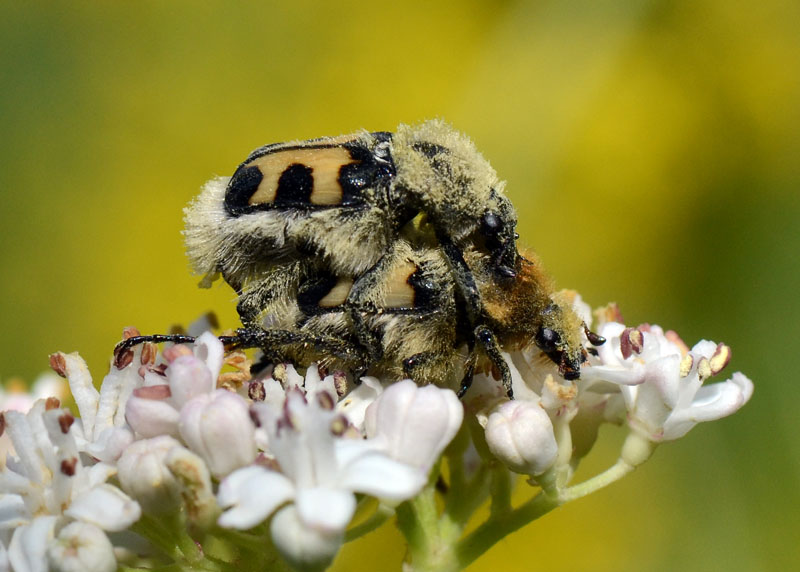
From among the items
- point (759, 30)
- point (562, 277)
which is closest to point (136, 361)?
point (562, 277)

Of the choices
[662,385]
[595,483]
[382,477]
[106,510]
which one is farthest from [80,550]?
[662,385]

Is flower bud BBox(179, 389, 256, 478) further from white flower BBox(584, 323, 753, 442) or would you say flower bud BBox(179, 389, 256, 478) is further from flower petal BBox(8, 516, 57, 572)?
white flower BBox(584, 323, 753, 442)

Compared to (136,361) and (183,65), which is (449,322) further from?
(183,65)

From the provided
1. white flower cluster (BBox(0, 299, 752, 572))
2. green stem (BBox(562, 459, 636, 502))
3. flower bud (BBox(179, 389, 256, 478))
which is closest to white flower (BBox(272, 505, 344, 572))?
white flower cluster (BBox(0, 299, 752, 572))

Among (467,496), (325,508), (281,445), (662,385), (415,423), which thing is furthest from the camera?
(467,496)

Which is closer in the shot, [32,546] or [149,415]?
[32,546]

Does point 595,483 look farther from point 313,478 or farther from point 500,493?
point 313,478
